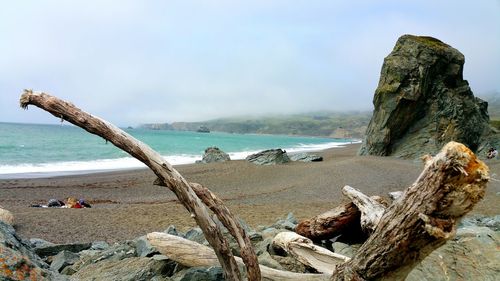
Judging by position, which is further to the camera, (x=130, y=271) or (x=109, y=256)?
(x=109, y=256)

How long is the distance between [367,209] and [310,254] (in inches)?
48.4

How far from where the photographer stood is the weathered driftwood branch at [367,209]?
18.7 feet

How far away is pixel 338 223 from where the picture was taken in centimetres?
666

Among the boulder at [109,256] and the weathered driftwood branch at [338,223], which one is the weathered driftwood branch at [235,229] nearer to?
the weathered driftwood branch at [338,223]

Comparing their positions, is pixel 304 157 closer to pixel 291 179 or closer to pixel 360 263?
pixel 291 179

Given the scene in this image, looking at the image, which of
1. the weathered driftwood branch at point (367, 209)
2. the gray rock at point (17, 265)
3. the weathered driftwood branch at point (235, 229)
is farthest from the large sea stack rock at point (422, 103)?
the gray rock at point (17, 265)

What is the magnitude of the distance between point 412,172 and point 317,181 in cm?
611

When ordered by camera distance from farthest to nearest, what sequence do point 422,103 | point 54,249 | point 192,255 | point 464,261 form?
1. point 422,103
2. point 54,249
3. point 192,255
4. point 464,261

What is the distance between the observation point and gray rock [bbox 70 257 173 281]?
16.7ft

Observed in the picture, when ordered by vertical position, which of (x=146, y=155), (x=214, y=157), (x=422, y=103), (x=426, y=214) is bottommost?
(x=214, y=157)

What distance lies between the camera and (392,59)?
33.4 m

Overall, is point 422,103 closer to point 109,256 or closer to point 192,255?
point 109,256

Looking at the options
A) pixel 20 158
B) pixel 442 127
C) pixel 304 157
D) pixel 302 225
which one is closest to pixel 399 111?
pixel 442 127

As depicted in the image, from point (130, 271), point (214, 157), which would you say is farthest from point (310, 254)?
point (214, 157)
